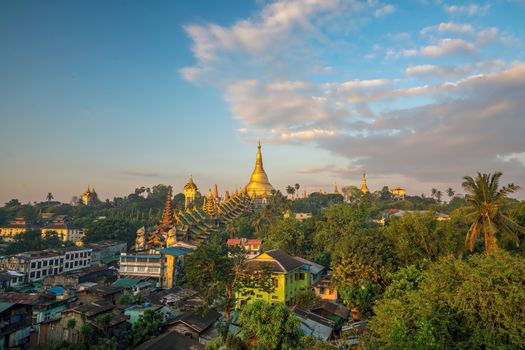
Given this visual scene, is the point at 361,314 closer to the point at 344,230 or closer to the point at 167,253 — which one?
the point at 344,230

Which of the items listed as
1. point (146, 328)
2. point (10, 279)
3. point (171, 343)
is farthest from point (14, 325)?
point (10, 279)

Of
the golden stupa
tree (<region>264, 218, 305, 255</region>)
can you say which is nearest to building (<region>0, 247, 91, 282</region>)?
tree (<region>264, 218, 305, 255</region>)

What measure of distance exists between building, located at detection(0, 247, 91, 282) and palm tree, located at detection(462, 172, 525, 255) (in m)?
44.0

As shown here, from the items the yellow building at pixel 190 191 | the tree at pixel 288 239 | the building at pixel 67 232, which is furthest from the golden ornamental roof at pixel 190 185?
the tree at pixel 288 239

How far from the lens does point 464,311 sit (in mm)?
16609

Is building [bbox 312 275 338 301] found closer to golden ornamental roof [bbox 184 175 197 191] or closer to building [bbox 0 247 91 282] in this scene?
building [bbox 0 247 91 282]

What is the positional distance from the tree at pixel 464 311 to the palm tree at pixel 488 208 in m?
4.36

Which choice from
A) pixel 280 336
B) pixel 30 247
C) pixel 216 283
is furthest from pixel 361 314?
pixel 30 247

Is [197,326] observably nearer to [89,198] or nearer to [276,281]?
[276,281]

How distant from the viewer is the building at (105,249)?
182 ft

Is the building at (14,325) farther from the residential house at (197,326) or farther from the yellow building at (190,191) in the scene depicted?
the yellow building at (190,191)

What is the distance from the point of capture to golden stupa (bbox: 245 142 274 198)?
101m

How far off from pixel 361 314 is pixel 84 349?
1817cm

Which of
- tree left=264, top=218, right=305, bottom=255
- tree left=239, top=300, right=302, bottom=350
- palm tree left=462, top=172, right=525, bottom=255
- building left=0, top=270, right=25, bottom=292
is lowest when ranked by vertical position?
building left=0, top=270, right=25, bottom=292
